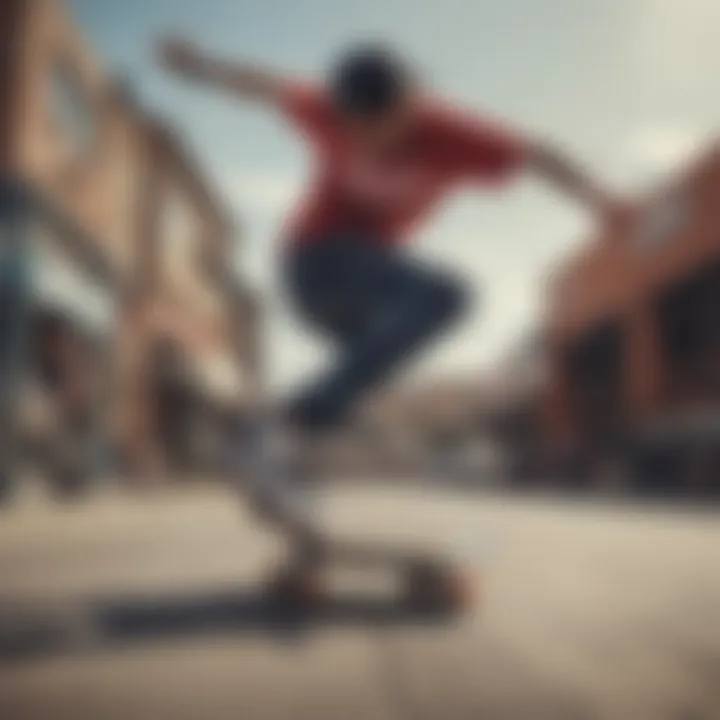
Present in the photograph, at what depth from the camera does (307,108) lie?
2002mm

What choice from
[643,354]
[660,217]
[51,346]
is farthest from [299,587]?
[643,354]

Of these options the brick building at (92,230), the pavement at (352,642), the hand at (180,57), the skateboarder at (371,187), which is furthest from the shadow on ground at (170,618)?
the brick building at (92,230)

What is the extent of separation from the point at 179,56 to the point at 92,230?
9.04 m

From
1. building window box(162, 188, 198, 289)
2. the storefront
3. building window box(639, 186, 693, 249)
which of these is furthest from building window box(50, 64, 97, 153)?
building window box(639, 186, 693, 249)

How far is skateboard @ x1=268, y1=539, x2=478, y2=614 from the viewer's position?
2.20m

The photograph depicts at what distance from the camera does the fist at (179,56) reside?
200 cm

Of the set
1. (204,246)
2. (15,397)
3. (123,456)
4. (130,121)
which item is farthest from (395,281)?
(123,456)

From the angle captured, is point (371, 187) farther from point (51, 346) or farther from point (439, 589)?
point (51, 346)

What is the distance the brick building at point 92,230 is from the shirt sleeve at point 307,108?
3.67 m

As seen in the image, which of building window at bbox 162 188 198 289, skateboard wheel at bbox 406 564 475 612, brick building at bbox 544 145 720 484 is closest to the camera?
skateboard wheel at bbox 406 564 475 612

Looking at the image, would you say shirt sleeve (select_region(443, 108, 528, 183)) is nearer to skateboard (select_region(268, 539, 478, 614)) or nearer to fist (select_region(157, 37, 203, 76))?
fist (select_region(157, 37, 203, 76))

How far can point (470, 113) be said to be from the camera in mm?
2014

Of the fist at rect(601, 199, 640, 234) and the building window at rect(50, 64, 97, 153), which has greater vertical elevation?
the building window at rect(50, 64, 97, 153)

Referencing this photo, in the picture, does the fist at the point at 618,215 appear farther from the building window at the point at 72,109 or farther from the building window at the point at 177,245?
the building window at the point at 72,109
